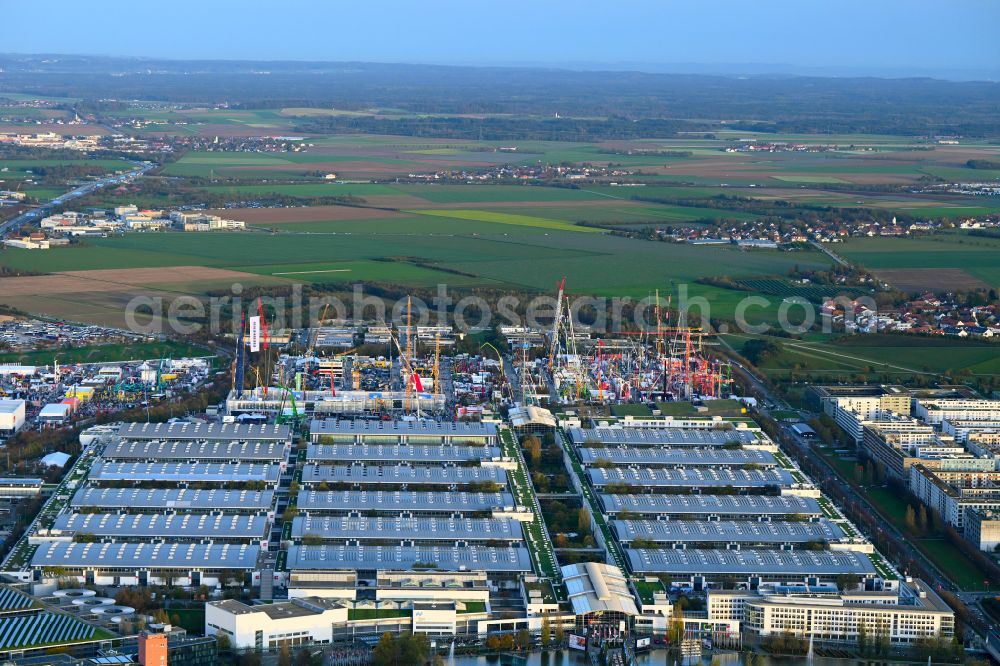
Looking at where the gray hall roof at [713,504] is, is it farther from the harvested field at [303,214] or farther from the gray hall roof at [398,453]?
the harvested field at [303,214]

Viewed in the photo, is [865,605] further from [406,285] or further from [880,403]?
[406,285]

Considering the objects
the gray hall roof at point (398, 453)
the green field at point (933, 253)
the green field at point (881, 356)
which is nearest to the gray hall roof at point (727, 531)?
the gray hall roof at point (398, 453)

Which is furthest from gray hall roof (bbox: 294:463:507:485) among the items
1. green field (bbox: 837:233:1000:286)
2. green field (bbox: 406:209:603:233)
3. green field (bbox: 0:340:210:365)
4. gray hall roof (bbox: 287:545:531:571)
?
green field (bbox: 406:209:603:233)

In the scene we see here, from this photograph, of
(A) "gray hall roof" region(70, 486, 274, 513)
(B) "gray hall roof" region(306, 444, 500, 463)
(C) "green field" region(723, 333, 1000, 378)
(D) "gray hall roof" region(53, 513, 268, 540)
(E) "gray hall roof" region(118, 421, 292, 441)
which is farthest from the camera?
(C) "green field" region(723, 333, 1000, 378)

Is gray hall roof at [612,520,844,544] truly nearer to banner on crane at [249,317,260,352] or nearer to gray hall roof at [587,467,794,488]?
gray hall roof at [587,467,794,488]

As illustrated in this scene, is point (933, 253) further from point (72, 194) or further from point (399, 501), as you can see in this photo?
point (72, 194)

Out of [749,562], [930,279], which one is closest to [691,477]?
[749,562]
